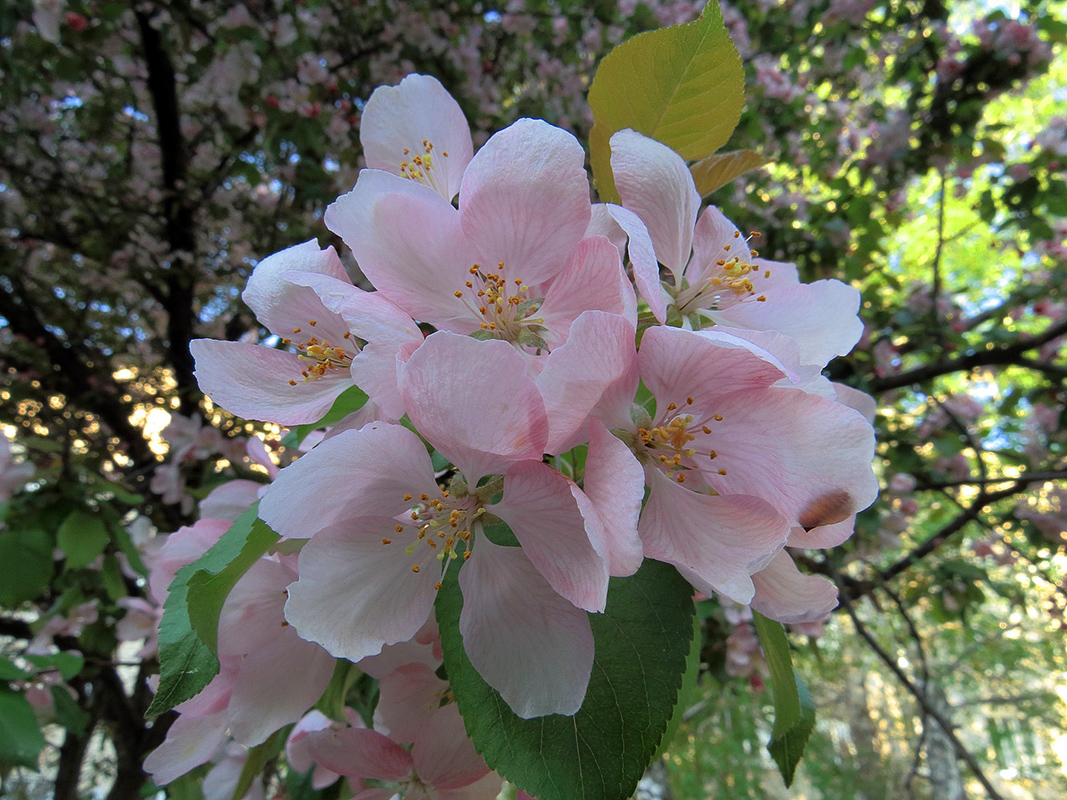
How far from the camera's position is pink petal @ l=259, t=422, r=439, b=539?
0.36 metres

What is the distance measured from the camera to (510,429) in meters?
0.35

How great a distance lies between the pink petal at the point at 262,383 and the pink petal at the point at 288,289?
0.10ft

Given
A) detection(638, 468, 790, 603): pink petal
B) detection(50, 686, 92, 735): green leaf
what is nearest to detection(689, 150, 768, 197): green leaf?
detection(638, 468, 790, 603): pink petal

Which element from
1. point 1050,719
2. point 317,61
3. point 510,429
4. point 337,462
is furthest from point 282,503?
point 1050,719

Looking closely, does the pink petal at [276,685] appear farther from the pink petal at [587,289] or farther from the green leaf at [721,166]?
the green leaf at [721,166]

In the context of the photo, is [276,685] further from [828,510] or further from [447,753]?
[828,510]

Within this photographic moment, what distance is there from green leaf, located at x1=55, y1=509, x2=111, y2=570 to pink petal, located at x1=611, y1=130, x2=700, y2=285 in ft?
4.59

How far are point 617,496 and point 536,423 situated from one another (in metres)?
0.06

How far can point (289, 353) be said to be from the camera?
53cm

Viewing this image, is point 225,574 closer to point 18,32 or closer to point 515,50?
point 18,32

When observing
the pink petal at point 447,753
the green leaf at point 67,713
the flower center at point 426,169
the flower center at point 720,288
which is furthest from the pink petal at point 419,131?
the green leaf at point 67,713

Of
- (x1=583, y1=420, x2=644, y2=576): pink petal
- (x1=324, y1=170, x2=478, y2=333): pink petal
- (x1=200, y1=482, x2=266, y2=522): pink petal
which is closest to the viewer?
(x1=583, y1=420, x2=644, y2=576): pink petal

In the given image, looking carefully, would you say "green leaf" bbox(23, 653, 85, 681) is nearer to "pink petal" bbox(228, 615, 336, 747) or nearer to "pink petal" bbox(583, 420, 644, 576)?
"pink petal" bbox(228, 615, 336, 747)

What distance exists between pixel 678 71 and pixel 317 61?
7.99 ft
